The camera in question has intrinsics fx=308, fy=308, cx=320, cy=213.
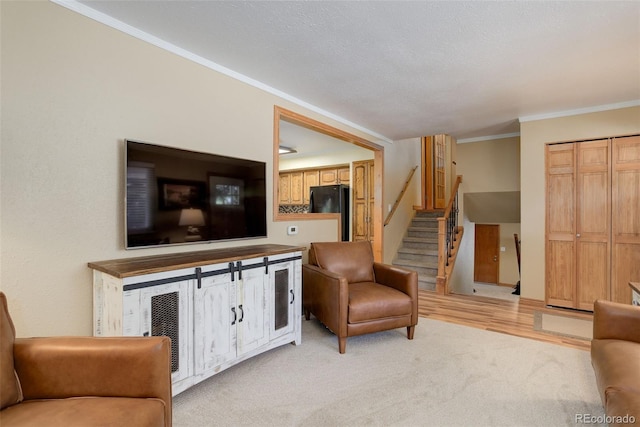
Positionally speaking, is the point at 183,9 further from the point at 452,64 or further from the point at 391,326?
the point at 391,326

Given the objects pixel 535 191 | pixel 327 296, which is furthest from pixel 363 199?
pixel 327 296

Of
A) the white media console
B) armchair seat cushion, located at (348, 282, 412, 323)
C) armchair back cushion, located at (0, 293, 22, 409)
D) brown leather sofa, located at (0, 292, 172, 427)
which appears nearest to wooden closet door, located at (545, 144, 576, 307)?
armchair seat cushion, located at (348, 282, 412, 323)

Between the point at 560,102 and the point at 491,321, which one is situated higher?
the point at 560,102

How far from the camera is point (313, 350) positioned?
104 inches

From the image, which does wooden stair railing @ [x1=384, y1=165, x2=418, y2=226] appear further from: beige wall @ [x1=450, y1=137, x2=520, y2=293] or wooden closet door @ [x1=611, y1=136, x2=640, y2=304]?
wooden closet door @ [x1=611, y1=136, x2=640, y2=304]

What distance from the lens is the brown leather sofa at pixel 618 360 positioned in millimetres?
1186

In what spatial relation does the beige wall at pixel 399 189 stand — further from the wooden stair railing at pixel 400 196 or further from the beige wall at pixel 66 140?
the beige wall at pixel 66 140

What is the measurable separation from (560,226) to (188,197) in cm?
440

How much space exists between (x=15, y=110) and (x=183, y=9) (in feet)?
3.57

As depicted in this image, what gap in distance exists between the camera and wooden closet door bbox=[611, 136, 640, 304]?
352 centimetres

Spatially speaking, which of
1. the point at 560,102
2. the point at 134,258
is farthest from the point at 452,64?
the point at 134,258

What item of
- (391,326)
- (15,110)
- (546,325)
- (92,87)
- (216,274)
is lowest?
(546,325)

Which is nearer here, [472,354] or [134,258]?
[134,258]

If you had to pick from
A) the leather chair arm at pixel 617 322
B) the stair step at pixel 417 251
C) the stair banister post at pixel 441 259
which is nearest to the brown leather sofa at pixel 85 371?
the leather chair arm at pixel 617 322
